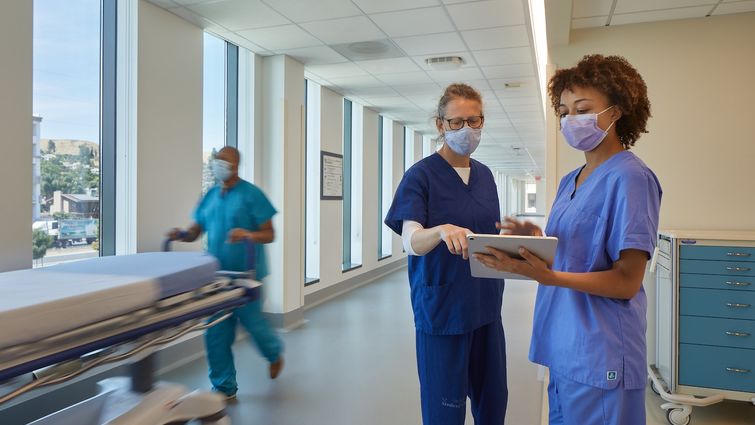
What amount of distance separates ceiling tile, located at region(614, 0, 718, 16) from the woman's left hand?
2.46 metres

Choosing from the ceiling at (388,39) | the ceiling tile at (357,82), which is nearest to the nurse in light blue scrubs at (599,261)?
the ceiling at (388,39)

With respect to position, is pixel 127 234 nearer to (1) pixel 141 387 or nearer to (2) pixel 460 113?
(1) pixel 141 387

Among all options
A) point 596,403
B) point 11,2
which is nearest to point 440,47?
point 11,2

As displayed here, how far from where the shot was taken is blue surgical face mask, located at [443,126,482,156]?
62.1 inches

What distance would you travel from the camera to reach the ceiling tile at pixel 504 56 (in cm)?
398

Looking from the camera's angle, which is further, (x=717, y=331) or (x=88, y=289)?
(x=717, y=331)

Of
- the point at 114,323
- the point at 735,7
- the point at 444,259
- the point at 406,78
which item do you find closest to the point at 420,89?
the point at 406,78

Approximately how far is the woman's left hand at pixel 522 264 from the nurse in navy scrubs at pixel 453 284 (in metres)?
0.31

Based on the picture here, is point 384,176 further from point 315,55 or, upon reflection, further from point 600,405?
point 600,405

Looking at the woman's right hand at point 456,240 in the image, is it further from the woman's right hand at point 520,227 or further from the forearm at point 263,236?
the forearm at point 263,236

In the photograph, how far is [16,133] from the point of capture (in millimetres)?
2252

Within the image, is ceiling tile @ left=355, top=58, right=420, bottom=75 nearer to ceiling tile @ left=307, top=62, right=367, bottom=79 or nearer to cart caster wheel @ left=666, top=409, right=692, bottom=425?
ceiling tile @ left=307, top=62, right=367, bottom=79

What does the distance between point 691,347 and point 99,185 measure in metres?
3.50

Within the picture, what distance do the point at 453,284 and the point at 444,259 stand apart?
0.08 meters
